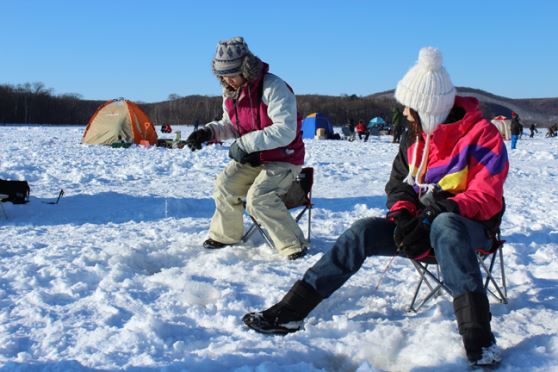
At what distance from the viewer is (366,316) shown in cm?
307

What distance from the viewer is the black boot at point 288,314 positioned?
278cm

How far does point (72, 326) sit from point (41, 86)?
81607mm

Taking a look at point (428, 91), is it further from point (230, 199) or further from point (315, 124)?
point (315, 124)

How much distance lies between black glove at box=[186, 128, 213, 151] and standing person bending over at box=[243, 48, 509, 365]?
1.99 metres

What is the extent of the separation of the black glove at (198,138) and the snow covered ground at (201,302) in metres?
0.80


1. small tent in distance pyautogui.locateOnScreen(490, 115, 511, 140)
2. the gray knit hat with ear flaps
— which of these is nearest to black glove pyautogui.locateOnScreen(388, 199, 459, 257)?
the gray knit hat with ear flaps

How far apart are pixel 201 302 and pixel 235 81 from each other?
69.1 inches

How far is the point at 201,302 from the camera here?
3.29 meters

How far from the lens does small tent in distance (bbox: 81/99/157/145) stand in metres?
17.2

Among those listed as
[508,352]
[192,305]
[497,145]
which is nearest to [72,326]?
[192,305]

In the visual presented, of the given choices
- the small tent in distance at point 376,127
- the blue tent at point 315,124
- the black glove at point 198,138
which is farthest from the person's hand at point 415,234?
the small tent in distance at point 376,127

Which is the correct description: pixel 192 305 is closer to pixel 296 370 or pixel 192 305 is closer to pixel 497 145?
pixel 296 370

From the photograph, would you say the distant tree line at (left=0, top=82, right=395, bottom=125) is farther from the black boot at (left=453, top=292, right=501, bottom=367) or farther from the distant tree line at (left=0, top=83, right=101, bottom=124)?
the black boot at (left=453, top=292, right=501, bottom=367)

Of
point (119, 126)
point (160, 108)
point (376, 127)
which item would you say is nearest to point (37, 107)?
point (160, 108)
